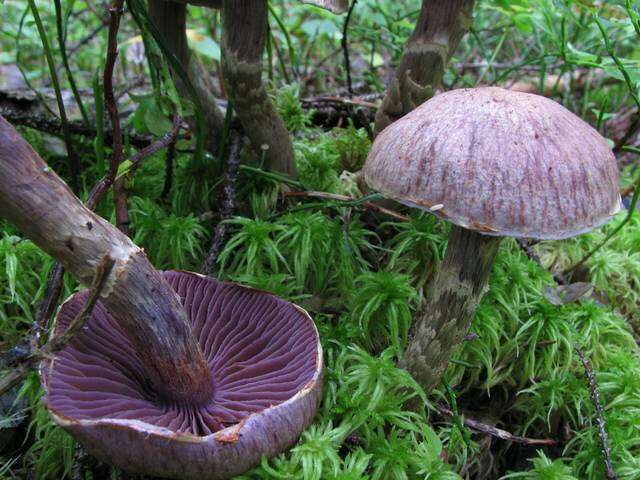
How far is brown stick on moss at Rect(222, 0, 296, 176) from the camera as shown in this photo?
5.30ft

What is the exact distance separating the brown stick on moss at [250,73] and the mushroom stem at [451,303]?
2.72 feet

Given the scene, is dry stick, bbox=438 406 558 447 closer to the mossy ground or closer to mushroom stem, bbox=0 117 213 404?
the mossy ground

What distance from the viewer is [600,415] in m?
1.53

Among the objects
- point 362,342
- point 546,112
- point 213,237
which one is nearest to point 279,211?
point 213,237

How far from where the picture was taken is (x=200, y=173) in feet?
6.84

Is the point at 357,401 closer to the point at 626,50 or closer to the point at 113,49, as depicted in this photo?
the point at 113,49

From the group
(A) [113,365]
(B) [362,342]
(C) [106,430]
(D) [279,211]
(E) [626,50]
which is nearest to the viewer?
(C) [106,430]

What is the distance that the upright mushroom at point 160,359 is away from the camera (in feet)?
3.38

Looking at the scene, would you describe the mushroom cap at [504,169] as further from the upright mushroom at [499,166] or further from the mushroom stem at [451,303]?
the mushroom stem at [451,303]

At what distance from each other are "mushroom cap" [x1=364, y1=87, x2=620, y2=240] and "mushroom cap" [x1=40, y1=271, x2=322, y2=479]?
1.69ft

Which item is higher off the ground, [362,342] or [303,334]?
[303,334]

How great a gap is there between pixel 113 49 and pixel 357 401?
3.57 ft

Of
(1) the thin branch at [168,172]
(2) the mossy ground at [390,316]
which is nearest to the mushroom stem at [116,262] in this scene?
(2) the mossy ground at [390,316]

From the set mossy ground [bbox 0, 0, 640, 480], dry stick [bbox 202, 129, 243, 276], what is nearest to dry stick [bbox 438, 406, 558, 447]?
mossy ground [bbox 0, 0, 640, 480]
